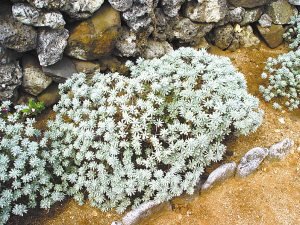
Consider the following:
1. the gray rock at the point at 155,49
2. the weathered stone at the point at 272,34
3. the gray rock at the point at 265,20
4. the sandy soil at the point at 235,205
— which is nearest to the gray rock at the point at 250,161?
the sandy soil at the point at 235,205

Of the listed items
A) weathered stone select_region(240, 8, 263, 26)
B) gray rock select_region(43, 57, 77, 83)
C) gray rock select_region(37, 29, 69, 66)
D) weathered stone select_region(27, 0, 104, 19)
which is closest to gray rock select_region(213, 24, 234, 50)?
weathered stone select_region(240, 8, 263, 26)

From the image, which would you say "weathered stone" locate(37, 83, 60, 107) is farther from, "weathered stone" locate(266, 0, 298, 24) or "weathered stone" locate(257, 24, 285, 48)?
"weathered stone" locate(266, 0, 298, 24)

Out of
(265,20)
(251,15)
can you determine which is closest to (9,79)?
(251,15)

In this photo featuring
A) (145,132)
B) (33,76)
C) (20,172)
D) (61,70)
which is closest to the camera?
(20,172)

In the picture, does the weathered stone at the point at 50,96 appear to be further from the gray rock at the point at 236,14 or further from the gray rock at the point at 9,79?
the gray rock at the point at 236,14

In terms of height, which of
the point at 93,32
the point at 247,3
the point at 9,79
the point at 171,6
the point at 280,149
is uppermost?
the point at 93,32

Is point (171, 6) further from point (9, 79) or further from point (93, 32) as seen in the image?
point (9, 79)

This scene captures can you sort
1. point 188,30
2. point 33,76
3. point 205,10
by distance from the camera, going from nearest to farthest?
1. point 33,76
2. point 205,10
3. point 188,30
